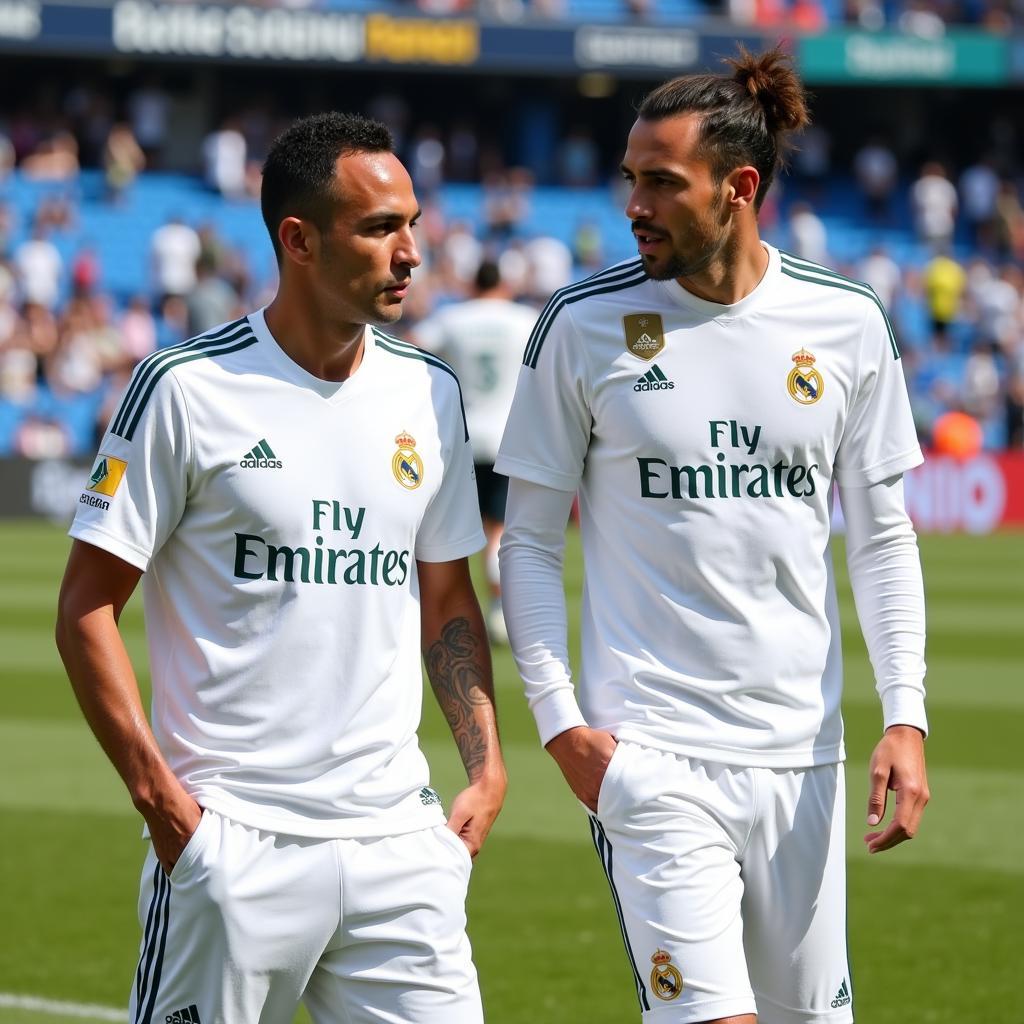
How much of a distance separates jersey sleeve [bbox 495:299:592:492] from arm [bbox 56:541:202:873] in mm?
855

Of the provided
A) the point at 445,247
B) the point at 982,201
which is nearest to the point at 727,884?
the point at 445,247

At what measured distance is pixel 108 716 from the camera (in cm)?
322

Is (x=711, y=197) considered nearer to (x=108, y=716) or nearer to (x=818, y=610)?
(x=818, y=610)

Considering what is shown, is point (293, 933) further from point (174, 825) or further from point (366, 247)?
point (366, 247)

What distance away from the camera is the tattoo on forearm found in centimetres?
366

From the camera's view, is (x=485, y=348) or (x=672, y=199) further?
(x=485, y=348)

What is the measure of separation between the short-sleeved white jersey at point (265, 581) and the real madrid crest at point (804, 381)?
0.87 metres

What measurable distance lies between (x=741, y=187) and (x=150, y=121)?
2923cm

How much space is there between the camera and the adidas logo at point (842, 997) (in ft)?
12.2

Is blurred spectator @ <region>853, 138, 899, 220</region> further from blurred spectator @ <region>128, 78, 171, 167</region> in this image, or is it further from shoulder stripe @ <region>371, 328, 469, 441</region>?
shoulder stripe @ <region>371, 328, 469, 441</region>

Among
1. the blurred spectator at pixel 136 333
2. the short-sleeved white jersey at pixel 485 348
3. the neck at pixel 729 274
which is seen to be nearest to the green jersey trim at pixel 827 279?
the neck at pixel 729 274

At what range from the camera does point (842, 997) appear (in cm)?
373

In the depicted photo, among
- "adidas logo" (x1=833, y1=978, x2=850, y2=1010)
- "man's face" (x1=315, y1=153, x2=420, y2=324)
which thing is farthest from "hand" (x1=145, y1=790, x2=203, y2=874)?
"adidas logo" (x1=833, y1=978, x2=850, y2=1010)

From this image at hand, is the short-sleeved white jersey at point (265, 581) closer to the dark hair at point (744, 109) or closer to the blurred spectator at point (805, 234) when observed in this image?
the dark hair at point (744, 109)
